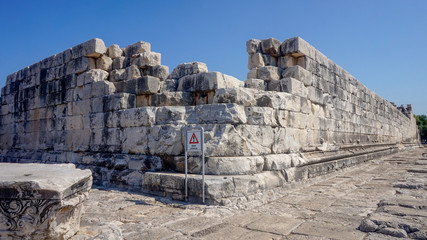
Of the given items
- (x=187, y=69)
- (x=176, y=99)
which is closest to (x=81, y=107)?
(x=176, y=99)

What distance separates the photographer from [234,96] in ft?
18.7

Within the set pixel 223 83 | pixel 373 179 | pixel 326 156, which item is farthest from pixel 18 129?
pixel 373 179

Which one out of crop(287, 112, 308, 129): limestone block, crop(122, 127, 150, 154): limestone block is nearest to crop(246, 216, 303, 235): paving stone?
crop(287, 112, 308, 129): limestone block

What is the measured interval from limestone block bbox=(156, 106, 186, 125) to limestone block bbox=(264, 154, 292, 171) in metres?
1.76

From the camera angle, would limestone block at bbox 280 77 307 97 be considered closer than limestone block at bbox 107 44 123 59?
Yes

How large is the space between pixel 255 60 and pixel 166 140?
3.09 metres

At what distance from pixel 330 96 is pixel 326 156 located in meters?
2.06

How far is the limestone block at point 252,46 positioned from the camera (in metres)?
7.54

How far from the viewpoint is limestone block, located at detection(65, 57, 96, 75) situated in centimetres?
803

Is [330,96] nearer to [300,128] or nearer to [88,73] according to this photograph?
[300,128]

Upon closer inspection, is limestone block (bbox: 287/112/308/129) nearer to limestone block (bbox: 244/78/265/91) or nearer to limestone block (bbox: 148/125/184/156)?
limestone block (bbox: 244/78/265/91)

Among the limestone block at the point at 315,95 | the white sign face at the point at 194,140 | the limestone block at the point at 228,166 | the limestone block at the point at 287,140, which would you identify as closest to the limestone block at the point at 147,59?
the white sign face at the point at 194,140

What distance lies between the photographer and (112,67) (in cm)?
810

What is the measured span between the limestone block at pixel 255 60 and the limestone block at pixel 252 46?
117 mm
